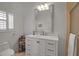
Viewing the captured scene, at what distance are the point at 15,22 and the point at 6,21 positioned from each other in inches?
2.9

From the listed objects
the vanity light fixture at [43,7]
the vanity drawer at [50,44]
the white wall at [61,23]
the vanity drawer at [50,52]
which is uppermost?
the vanity light fixture at [43,7]

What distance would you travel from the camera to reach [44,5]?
3.28 feet

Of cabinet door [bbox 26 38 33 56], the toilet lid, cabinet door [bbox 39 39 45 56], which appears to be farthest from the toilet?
cabinet door [bbox 39 39 45 56]

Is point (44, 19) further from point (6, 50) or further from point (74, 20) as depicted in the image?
point (6, 50)

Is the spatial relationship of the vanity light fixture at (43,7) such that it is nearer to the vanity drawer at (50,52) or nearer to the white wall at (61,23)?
the white wall at (61,23)

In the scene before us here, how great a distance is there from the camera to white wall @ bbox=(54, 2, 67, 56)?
Result: 0.99m

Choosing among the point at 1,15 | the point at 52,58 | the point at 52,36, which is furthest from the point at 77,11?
the point at 1,15

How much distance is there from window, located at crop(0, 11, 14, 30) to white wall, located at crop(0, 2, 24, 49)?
0.03 metres

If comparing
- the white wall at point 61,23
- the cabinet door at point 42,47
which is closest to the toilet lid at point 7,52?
the cabinet door at point 42,47

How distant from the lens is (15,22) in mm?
997

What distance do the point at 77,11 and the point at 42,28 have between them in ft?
1.06

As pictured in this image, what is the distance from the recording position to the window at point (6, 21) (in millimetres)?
989

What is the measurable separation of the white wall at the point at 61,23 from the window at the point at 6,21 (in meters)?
0.36

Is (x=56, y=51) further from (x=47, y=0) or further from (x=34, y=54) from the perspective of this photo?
(x=47, y=0)
